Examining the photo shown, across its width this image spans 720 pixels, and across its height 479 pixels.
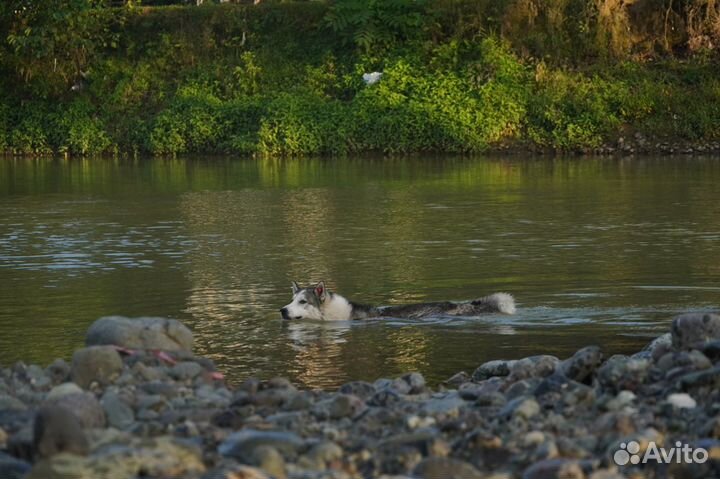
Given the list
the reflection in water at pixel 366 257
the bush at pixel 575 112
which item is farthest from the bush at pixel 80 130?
the bush at pixel 575 112

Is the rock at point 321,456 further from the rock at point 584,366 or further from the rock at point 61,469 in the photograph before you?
the rock at point 584,366

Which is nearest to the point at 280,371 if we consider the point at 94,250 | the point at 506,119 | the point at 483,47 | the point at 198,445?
the point at 198,445

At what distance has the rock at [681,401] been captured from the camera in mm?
8555

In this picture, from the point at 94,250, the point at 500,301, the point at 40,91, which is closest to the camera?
the point at 500,301

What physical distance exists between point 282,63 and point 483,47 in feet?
21.1

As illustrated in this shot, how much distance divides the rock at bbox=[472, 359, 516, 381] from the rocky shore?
69cm

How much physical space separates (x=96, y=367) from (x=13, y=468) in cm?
235

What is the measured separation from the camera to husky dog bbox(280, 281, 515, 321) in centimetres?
1443

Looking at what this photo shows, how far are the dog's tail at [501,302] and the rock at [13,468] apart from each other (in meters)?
7.62

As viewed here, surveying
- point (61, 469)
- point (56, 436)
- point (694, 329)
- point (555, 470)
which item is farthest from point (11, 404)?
point (694, 329)

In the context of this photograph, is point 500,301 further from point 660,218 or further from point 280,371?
point 660,218

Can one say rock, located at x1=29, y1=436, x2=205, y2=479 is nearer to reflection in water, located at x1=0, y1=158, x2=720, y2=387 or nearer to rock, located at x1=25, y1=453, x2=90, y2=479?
rock, located at x1=25, y1=453, x2=90, y2=479

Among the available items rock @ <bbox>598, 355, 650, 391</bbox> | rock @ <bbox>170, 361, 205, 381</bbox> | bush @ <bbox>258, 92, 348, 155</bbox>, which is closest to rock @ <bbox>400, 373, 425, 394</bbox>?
rock @ <bbox>598, 355, 650, 391</bbox>

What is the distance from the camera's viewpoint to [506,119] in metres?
36.6
